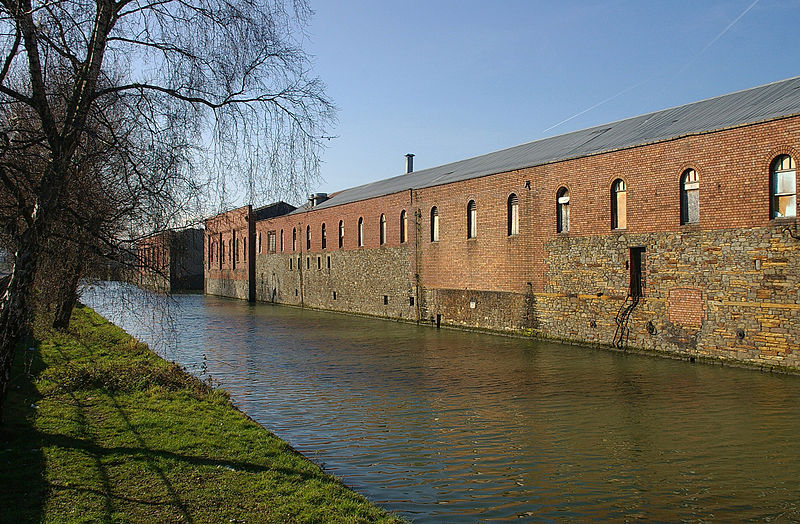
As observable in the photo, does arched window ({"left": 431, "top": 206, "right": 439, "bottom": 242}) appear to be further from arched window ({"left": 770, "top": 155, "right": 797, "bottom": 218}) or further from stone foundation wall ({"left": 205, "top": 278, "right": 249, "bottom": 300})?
stone foundation wall ({"left": 205, "top": 278, "right": 249, "bottom": 300})

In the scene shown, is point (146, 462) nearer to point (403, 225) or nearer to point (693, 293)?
point (693, 293)

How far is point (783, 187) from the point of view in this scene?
12797mm

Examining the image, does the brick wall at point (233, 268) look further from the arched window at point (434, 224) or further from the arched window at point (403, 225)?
the arched window at point (434, 224)

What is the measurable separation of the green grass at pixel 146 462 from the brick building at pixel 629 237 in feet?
7.62

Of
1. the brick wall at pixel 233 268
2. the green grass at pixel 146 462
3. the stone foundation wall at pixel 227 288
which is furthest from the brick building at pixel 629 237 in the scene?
the stone foundation wall at pixel 227 288

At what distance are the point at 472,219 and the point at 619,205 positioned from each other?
6.86 m

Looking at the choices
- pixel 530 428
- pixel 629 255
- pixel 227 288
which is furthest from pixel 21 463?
pixel 227 288

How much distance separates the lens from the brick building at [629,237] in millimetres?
12883

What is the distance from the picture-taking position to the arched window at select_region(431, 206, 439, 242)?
24.7 metres

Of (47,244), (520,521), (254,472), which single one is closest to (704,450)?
Result: (520,521)

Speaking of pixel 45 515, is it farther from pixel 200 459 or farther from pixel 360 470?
pixel 360 470

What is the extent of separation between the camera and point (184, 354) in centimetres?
1561

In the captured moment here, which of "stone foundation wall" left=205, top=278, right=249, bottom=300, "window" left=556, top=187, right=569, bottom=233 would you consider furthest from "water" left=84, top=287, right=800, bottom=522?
"stone foundation wall" left=205, top=278, right=249, bottom=300

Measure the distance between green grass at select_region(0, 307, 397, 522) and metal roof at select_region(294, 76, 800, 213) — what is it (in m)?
12.2
